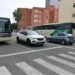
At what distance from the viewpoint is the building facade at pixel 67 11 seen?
61094 millimetres

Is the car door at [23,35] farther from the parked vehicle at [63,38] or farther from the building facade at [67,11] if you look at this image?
the building facade at [67,11]

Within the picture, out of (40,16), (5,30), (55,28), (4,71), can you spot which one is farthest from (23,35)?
(40,16)

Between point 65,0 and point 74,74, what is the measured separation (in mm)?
57181

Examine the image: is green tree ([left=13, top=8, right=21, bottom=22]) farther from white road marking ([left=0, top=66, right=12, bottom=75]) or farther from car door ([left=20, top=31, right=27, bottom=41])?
white road marking ([left=0, top=66, right=12, bottom=75])

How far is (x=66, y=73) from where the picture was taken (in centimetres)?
912

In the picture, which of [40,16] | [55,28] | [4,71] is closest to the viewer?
[4,71]

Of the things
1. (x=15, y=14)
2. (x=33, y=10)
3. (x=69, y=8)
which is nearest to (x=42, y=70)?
(x=69, y=8)

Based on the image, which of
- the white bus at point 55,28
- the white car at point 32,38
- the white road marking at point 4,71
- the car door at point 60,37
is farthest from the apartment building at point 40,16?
the white road marking at point 4,71

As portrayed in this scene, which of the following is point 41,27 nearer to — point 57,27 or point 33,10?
point 57,27

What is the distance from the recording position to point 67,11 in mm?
63250

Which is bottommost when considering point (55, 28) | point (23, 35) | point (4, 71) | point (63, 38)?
point (4, 71)

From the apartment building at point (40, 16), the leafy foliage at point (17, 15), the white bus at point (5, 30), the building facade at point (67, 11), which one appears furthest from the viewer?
the apartment building at point (40, 16)

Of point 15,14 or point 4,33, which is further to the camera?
point 15,14

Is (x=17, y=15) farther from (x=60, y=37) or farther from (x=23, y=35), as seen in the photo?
(x=23, y=35)
